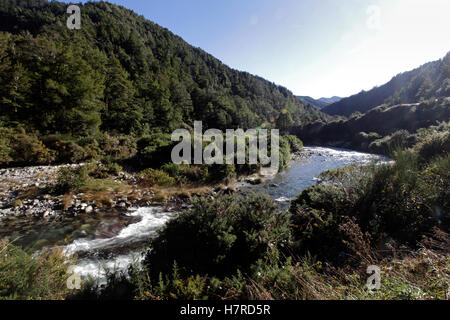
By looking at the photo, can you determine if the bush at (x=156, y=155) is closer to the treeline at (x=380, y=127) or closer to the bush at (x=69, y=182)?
the bush at (x=69, y=182)

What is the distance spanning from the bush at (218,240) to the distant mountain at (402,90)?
82133 millimetres

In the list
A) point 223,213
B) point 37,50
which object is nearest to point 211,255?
point 223,213

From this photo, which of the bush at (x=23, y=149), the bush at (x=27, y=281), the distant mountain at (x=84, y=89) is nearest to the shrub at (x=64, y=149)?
the bush at (x=23, y=149)

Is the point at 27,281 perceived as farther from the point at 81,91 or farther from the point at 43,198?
the point at 81,91

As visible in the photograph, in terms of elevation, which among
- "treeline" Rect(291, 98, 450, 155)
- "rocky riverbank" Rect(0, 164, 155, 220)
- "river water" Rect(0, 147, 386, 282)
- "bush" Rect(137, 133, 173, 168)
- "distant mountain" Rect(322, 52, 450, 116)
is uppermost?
"distant mountain" Rect(322, 52, 450, 116)

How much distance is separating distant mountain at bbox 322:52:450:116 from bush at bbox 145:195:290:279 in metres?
82.1

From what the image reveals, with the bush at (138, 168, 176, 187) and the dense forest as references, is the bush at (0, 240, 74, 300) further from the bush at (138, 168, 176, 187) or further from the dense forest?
the dense forest

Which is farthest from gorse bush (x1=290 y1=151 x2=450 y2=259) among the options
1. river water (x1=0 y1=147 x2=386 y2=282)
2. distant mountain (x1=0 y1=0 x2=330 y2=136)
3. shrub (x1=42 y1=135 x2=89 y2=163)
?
distant mountain (x1=0 y1=0 x2=330 y2=136)

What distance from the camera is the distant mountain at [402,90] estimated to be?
60.1m

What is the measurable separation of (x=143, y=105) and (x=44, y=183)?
2063 cm

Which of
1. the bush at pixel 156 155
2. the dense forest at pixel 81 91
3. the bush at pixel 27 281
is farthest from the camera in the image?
the bush at pixel 156 155

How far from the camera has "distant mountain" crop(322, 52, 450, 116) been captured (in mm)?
60062

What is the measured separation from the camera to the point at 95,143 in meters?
14.4
